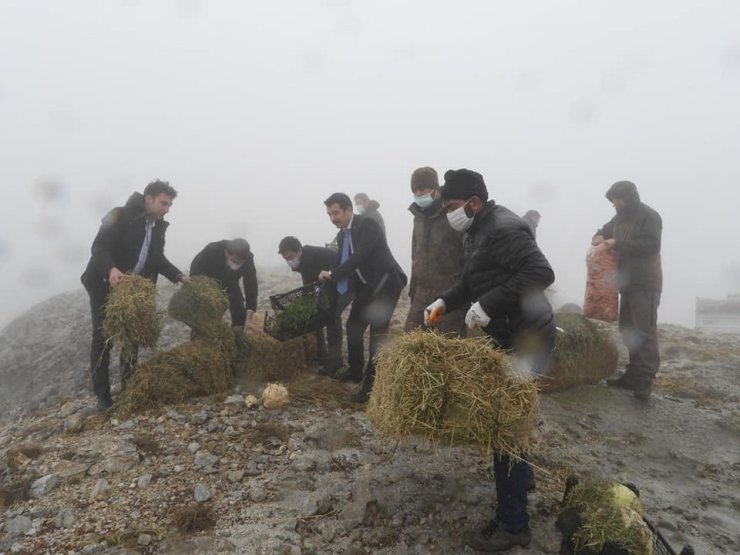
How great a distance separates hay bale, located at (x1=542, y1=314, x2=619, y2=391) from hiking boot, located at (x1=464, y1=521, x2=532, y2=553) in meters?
3.10

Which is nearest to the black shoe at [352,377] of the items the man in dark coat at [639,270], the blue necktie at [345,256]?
the blue necktie at [345,256]

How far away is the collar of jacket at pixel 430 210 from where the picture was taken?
496 centimetres

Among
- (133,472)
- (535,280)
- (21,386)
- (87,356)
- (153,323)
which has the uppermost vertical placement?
(535,280)

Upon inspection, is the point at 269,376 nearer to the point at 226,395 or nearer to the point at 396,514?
the point at 226,395

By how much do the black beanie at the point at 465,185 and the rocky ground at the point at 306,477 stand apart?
6.17 ft

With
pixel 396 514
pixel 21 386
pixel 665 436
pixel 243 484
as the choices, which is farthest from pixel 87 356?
pixel 665 436

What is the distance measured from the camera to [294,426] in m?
4.90

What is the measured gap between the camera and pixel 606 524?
9.32 ft

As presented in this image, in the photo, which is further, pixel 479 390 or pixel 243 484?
pixel 243 484

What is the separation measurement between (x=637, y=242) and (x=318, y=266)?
429 centimetres

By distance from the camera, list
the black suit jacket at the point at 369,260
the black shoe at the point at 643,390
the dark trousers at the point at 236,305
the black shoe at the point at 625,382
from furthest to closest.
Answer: the dark trousers at the point at 236,305 < the black shoe at the point at 625,382 < the black shoe at the point at 643,390 < the black suit jacket at the point at 369,260

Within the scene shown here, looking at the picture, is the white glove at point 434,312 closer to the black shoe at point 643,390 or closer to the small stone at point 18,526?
the small stone at point 18,526

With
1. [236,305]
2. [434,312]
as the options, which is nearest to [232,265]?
[236,305]

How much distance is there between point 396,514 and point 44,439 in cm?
376
